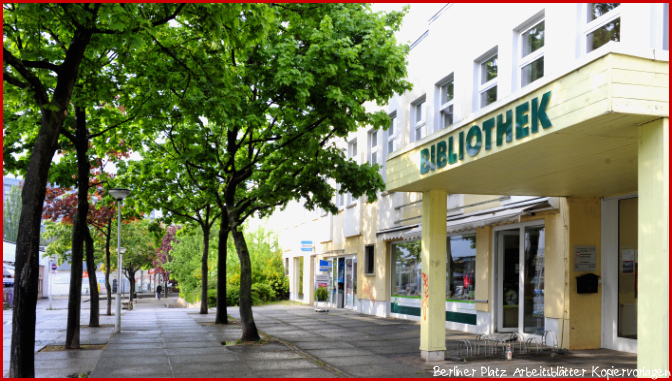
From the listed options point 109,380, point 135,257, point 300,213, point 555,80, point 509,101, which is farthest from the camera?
point 135,257

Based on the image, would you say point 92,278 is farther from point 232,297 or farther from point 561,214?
point 232,297

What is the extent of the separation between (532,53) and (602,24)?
7.61ft

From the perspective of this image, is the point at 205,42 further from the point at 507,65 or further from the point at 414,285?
the point at 414,285

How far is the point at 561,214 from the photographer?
12.2 m

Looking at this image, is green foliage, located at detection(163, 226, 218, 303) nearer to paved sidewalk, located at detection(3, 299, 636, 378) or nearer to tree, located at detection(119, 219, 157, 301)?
tree, located at detection(119, 219, 157, 301)

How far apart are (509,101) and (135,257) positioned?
4615 centimetres

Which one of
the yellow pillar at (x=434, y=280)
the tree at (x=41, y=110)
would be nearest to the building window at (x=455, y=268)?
the yellow pillar at (x=434, y=280)

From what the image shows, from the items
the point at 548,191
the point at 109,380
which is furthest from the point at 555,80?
the point at 109,380

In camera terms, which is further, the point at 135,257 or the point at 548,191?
the point at 135,257

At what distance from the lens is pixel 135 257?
165 feet

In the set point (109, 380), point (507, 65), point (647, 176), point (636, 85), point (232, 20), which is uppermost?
point (507, 65)

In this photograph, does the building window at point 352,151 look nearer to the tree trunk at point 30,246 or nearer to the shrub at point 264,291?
the shrub at point 264,291

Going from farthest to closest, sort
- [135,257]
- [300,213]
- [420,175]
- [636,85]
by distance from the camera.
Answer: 1. [135,257]
2. [300,213]
3. [420,175]
4. [636,85]

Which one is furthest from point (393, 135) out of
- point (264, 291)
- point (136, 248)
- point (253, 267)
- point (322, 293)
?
point (136, 248)
